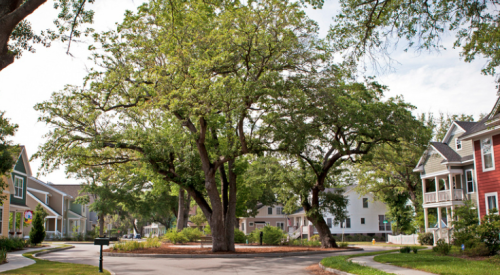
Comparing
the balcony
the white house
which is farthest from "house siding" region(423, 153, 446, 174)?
the white house

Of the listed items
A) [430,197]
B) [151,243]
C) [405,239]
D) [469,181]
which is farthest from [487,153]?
[151,243]

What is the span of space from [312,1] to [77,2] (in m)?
7.63

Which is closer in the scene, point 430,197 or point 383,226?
point 430,197

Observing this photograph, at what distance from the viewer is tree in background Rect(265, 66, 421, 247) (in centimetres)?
2016

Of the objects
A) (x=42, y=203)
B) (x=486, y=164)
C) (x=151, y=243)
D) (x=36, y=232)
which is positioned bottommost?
(x=151, y=243)

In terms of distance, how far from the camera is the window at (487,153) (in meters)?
24.9

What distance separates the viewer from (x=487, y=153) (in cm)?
2533

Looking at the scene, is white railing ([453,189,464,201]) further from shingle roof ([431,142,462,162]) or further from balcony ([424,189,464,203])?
shingle roof ([431,142,462,162])

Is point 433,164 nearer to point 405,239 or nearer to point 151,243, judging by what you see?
point 405,239

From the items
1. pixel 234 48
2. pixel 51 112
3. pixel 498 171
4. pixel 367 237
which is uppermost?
pixel 234 48

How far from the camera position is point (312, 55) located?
2028 cm

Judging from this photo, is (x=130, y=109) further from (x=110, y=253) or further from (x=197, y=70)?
(x=110, y=253)

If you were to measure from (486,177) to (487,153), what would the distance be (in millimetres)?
1445

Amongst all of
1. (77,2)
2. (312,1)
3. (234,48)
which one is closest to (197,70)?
(234,48)
